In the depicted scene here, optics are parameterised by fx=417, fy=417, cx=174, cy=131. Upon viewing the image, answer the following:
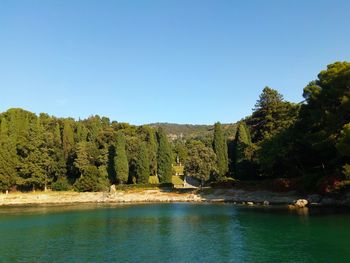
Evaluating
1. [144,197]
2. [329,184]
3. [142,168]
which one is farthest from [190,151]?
[329,184]

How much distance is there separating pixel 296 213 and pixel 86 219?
23696mm

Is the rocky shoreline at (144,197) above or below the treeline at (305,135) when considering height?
below

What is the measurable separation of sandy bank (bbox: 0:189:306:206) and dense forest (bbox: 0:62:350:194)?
384 cm

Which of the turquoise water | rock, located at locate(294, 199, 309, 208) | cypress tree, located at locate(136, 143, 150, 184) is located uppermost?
cypress tree, located at locate(136, 143, 150, 184)

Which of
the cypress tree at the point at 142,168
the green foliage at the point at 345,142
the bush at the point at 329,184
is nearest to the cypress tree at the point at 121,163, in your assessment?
the cypress tree at the point at 142,168

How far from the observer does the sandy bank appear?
228 ft

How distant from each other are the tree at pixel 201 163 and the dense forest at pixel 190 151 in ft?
0.64

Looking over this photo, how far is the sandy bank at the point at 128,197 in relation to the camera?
69375mm

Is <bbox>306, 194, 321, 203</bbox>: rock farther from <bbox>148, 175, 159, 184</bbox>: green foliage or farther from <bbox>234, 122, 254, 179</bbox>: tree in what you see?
<bbox>148, 175, 159, 184</bbox>: green foliage

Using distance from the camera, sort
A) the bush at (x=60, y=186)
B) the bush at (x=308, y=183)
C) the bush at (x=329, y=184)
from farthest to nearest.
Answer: the bush at (x=60, y=186) < the bush at (x=308, y=183) < the bush at (x=329, y=184)

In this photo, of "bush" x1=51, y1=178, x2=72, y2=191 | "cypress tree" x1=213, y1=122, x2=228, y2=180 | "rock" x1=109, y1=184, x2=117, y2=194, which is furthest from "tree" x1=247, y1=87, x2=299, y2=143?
"bush" x1=51, y1=178, x2=72, y2=191

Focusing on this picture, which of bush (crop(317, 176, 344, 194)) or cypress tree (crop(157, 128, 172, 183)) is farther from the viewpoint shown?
cypress tree (crop(157, 128, 172, 183))

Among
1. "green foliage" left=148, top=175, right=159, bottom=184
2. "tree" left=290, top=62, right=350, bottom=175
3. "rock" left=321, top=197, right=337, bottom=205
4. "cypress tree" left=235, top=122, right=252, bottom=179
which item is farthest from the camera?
"green foliage" left=148, top=175, right=159, bottom=184

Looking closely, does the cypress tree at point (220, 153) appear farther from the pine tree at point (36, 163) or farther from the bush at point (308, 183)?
the pine tree at point (36, 163)
